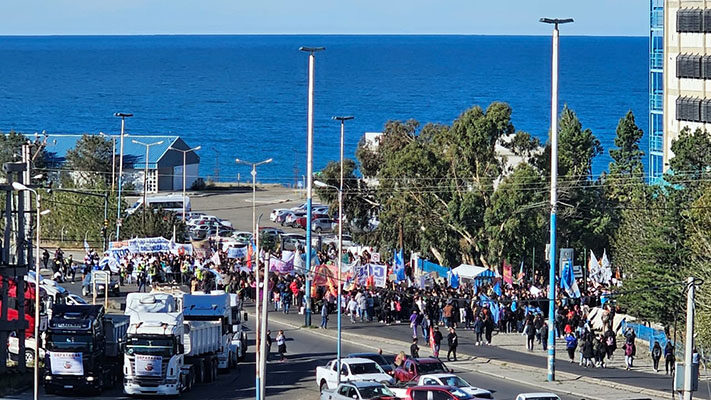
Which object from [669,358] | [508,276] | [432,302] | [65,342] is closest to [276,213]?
[508,276]

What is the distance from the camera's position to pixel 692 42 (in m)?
76.2

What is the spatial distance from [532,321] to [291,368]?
9963 millimetres

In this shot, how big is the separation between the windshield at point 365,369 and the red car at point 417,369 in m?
0.63

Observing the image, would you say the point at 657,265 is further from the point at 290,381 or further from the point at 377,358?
the point at 290,381

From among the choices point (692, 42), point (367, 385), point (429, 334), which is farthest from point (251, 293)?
point (692, 42)

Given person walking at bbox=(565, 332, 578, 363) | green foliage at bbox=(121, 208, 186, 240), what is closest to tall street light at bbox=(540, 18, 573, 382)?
person walking at bbox=(565, 332, 578, 363)

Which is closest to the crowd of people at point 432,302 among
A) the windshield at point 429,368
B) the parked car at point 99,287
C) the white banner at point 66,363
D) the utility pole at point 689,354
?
the parked car at point 99,287

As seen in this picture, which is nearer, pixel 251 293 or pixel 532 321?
pixel 532 321

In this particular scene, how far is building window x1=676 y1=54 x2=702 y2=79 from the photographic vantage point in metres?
75.4

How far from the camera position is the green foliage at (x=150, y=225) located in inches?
3095

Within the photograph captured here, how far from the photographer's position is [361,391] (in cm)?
3794

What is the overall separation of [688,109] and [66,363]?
45.1 m

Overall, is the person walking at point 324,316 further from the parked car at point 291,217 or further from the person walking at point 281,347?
the parked car at point 291,217

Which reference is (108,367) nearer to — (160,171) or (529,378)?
(529,378)
